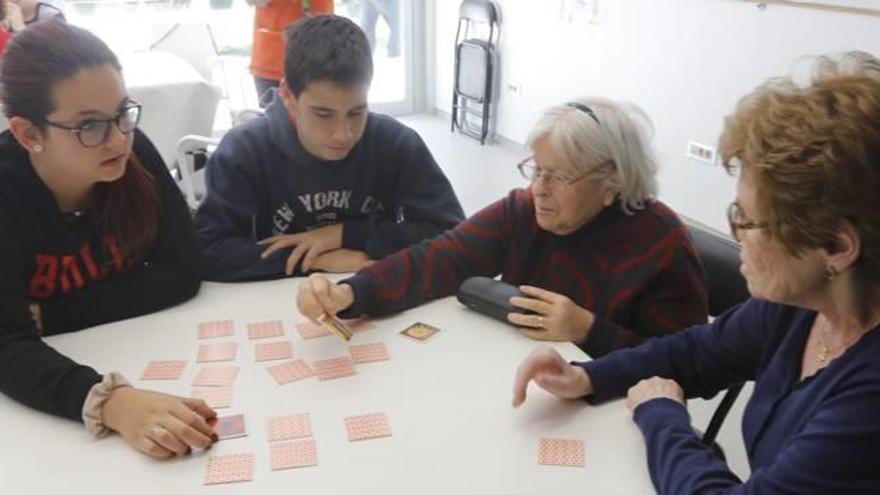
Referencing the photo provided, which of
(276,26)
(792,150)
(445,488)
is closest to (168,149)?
(276,26)

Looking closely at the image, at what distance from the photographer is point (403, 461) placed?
3.68ft

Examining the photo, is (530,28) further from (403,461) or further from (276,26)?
(403,461)

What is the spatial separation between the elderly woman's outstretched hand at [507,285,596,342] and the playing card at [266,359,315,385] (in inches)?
17.2

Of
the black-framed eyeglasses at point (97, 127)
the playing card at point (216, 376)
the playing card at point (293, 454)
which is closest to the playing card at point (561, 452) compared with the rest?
the playing card at point (293, 454)

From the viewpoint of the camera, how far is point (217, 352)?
4.69 feet

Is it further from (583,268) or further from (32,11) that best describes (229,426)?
(32,11)

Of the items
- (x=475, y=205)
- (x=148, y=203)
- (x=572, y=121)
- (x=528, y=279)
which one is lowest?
(x=475, y=205)

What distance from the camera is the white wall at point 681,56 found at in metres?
3.28

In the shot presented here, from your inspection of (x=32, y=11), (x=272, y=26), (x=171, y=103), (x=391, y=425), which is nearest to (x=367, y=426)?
(x=391, y=425)

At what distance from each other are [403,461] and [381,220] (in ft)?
3.28

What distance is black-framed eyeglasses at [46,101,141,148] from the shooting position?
143 cm

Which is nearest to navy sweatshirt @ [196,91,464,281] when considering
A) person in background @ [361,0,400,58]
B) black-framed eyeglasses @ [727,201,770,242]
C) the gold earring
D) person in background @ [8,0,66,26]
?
black-framed eyeglasses @ [727,201,770,242]

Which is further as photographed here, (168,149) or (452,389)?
(168,149)

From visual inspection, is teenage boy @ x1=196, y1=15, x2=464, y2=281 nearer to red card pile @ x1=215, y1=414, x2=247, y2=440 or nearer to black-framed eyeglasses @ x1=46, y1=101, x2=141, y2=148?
black-framed eyeglasses @ x1=46, y1=101, x2=141, y2=148
